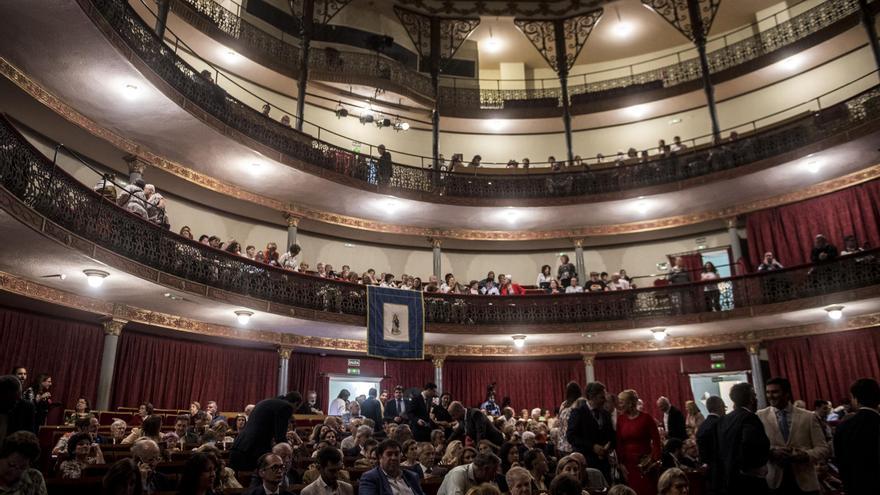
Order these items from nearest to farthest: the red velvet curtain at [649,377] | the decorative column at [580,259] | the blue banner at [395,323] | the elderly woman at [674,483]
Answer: the elderly woman at [674,483] → the blue banner at [395,323] → the red velvet curtain at [649,377] → the decorative column at [580,259]

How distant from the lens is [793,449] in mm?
4594

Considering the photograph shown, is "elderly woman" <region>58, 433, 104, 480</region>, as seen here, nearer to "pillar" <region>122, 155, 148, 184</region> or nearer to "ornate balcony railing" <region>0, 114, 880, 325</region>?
"ornate balcony railing" <region>0, 114, 880, 325</region>

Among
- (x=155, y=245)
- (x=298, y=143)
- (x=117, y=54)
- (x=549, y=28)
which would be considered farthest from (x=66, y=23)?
(x=549, y=28)

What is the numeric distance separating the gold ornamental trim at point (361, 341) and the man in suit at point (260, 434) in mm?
6573

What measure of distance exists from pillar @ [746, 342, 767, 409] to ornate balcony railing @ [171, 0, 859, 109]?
8.96m

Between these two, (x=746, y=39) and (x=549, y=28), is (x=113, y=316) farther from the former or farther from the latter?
(x=746, y=39)

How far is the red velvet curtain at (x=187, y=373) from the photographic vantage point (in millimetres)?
13266

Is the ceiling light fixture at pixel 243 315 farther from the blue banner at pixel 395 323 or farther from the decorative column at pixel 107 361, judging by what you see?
the blue banner at pixel 395 323

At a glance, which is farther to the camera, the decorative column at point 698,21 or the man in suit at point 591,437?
the decorative column at point 698,21

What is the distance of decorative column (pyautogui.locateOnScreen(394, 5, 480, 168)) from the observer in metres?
19.9

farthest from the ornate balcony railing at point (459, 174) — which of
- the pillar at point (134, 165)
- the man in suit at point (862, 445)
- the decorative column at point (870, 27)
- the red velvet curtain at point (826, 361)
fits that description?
the man in suit at point (862, 445)

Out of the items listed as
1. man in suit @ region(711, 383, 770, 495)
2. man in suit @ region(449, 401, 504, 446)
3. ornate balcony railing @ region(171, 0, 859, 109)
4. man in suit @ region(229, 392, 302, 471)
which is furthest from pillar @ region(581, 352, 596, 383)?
man in suit @ region(711, 383, 770, 495)

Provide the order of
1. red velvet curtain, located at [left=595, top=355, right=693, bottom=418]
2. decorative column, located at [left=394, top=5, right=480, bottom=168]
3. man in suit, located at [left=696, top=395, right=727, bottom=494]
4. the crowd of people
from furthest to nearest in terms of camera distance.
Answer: decorative column, located at [left=394, top=5, right=480, bottom=168], red velvet curtain, located at [left=595, top=355, right=693, bottom=418], man in suit, located at [left=696, top=395, right=727, bottom=494], the crowd of people

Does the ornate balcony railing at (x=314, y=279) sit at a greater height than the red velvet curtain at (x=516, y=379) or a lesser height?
greater
